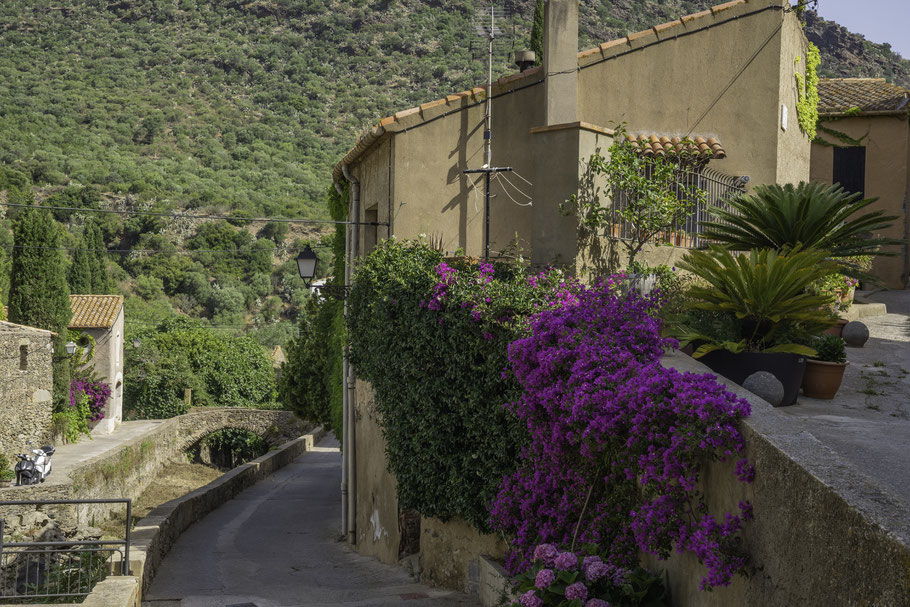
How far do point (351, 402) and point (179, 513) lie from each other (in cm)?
615

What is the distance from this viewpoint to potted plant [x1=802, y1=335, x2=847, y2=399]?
8609 millimetres

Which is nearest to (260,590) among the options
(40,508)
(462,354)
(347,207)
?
(462,354)

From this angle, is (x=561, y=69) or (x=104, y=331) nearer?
(x=561, y=69)

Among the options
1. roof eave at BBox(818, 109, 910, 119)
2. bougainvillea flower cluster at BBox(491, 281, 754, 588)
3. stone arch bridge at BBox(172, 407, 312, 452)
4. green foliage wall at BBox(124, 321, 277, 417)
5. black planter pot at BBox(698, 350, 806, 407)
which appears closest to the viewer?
bougainvillea flower cluster at BBox(491, 281, 754, 588)

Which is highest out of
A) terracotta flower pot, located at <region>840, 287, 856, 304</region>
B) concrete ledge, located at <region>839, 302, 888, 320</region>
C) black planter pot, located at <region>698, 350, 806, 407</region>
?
terracotta flower pot, located at <region>840, 287, 856, 304</region>

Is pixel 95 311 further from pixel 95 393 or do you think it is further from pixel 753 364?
pixel 753 364

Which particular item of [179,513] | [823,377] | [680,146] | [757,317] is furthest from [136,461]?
[757,317]

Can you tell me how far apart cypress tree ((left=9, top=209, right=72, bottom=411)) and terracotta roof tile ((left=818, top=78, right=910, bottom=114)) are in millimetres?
23667

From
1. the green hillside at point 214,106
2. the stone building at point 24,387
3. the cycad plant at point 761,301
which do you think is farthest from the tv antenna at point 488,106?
the green hillside at point 214,106

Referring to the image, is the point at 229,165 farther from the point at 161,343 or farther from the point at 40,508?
the point at 40,508

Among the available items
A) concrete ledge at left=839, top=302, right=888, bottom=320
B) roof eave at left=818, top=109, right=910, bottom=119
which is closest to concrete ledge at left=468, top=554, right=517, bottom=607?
concrete ledge at left=839, top=302, right=888, bottom=320

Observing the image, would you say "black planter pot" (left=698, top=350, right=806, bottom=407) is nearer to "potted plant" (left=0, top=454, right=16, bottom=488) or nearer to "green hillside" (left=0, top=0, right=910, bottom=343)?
"potted plant" (left=0, top=454, right=16, bottom=488)

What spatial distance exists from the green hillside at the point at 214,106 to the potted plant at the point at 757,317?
5310 centimetres

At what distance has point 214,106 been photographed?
76.0 m
